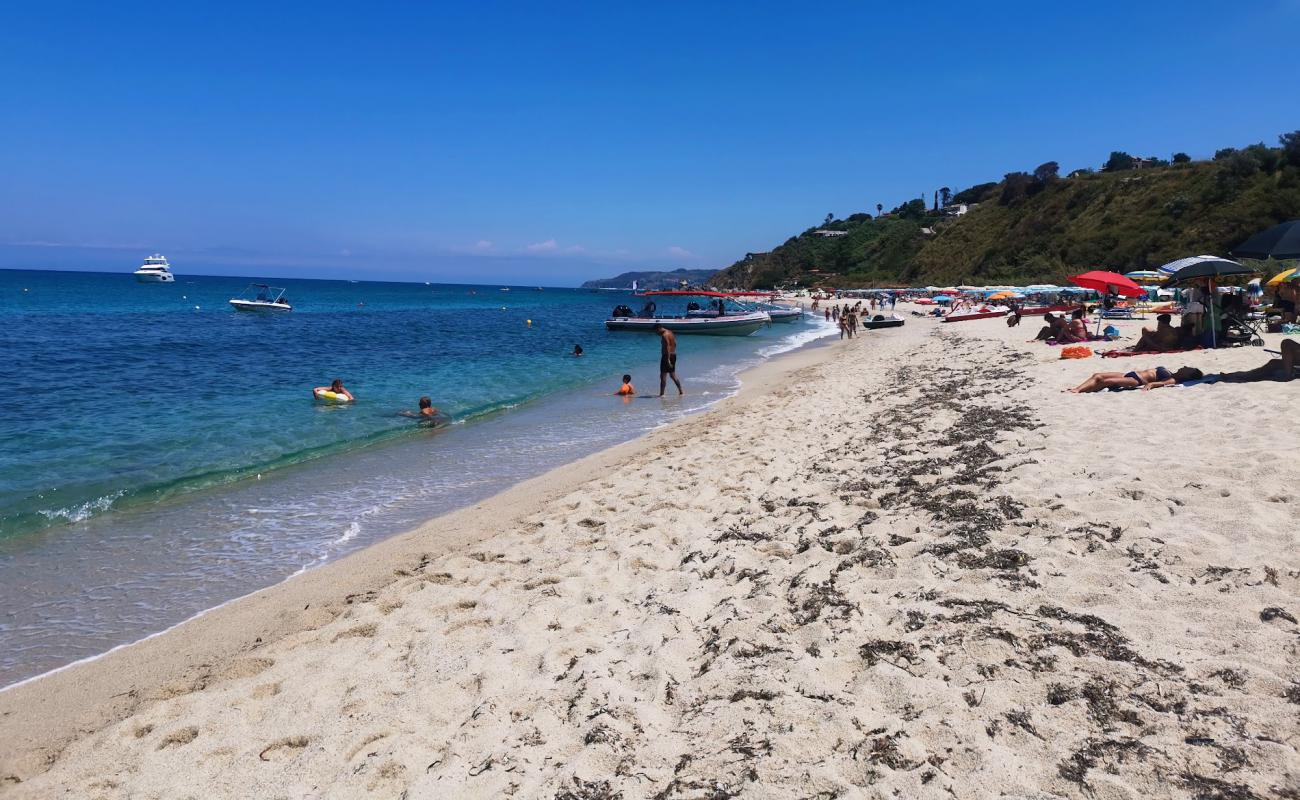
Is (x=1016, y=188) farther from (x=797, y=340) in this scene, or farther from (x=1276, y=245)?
(x=1276, y=245)

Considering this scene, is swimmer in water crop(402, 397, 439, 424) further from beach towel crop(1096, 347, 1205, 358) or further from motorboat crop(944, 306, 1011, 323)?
motorboat crop(944, 306, 1011, 323)

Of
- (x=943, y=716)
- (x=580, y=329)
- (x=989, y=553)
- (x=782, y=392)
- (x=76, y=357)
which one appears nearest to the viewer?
(x=943, y=716)

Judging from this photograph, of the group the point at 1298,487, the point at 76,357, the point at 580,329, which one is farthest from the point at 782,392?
the point at 580,329

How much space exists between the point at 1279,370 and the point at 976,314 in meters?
29.7

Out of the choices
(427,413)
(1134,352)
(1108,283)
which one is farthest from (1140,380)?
(427,413)

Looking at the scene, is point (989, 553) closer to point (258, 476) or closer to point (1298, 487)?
point (1298, 487)

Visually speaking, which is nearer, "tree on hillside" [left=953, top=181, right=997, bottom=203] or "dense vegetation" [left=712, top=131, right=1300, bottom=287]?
"dense vegetation" [left=712, top=131, right=1300, bottom=287]

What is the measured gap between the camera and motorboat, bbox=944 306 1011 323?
3578 centimetres

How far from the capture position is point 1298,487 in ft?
15.0

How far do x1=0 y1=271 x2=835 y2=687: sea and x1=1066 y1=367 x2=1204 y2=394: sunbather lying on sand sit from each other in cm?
711

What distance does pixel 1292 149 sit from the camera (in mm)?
49312

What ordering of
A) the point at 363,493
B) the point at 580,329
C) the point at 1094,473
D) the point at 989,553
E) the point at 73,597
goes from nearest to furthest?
the point at 989,553 < the point at 1094,473 < the point at 73,597 < the point at 363,493 < the point at 580,329

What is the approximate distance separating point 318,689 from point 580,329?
43219 millimetres

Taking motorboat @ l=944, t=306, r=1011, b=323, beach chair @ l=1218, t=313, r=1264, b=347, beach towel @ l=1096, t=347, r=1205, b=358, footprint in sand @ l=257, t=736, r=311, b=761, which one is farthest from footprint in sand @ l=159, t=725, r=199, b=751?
motorboat @ l=944, t=306, r=1011, b=323
